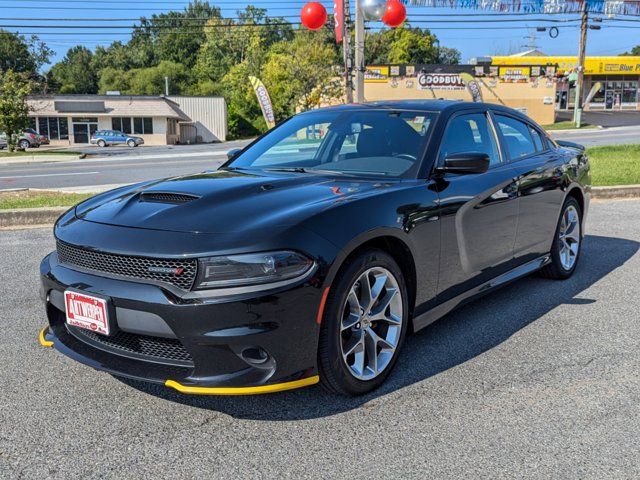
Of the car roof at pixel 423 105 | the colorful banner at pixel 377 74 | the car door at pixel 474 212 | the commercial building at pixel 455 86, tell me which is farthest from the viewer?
the commercial building at pixel 455 86

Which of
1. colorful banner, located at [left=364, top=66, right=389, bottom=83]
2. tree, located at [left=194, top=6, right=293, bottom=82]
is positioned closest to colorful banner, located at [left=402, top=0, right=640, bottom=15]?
colorful banner, located at [left=364, top=66, right=389, bottom=83]

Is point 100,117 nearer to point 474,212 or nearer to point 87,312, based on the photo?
point 474,212

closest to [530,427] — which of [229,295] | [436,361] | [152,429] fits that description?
[436,361]

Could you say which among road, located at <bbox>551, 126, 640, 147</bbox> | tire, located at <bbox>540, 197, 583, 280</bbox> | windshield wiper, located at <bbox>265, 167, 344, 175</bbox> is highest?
windshield wiper, located at <bbox>265, 167, 344, 175</bbox>

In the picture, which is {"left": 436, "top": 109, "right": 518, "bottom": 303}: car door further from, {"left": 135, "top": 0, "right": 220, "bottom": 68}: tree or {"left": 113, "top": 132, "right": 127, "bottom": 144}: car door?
{"left": 135, "top": 0, "right": 220, "bottom": 68}: tree

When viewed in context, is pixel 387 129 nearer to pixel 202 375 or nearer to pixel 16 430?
pixel 202 375

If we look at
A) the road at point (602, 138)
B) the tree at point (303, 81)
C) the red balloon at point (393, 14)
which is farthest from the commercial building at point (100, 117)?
the red balloon at point (393, 14)

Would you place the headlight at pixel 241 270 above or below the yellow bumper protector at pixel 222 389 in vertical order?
above

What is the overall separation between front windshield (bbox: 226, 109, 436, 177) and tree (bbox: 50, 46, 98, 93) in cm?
9945

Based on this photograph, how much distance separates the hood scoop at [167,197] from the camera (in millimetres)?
3156

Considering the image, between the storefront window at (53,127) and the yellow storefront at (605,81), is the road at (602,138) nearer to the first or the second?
the yellow storefront at (605,81)

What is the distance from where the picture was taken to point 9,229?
25.8 feet

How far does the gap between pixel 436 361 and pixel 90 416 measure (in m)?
1.92

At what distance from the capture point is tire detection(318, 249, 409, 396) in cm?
286
